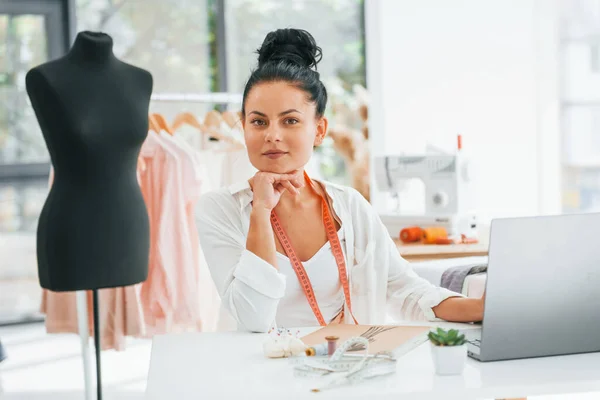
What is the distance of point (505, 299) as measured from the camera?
1.33 m

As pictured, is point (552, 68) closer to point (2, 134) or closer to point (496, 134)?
point (496, 134)

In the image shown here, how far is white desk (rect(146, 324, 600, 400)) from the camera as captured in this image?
1.23m

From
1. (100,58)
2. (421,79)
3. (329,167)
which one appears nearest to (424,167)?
(100,58)

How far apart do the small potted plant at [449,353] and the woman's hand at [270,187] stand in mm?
617

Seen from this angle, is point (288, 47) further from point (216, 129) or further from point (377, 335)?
point (216, 129)

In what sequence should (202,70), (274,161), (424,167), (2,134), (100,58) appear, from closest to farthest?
1. (274,161)
2. (100,58)
3. (424,167)
4. (2,134)
5. (202,70)

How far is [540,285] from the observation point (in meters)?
1.34

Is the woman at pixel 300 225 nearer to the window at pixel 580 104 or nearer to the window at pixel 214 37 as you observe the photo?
the window at pixel 214 37

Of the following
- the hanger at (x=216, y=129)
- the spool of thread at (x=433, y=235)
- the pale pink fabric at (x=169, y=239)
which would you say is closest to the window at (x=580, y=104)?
the spool of thread at (x=433, y=235)

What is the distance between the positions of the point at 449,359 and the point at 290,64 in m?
0.95

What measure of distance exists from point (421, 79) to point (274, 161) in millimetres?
3501

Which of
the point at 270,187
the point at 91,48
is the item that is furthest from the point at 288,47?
the point at 91,48

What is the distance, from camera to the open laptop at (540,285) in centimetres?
131

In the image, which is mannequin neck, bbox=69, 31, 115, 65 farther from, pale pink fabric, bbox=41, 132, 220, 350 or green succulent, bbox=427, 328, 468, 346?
green succulent, bbox=427, 328, 468, 346
